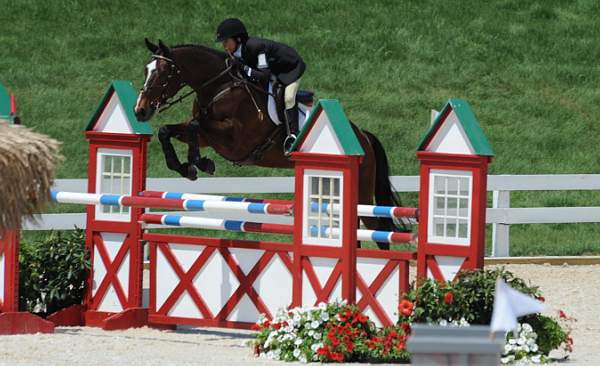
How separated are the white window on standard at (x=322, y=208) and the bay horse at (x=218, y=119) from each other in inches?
79.4

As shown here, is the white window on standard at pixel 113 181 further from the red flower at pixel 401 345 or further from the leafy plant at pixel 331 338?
the red flower at pixel 401 345

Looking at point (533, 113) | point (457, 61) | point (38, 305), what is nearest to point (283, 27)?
point (457, 61)

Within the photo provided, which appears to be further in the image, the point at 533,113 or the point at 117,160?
the point at 533,113

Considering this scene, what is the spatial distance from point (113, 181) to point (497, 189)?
542 cm

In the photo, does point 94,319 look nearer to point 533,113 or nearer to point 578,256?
point 578,256

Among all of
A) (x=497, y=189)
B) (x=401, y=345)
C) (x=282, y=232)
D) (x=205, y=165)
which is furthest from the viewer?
(x=497, y=189)

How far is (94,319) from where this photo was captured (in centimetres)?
900

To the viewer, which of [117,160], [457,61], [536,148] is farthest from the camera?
[457,61]

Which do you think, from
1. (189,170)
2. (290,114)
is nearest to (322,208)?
(189,170)

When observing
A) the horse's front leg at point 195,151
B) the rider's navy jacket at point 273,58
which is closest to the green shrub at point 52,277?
the horse's front leg at point 195,151

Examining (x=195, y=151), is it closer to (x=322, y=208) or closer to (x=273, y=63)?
(x=273, y=63)

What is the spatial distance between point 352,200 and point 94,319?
237cm

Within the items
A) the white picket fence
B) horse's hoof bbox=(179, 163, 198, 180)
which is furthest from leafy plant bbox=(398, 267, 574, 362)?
the white picket fence

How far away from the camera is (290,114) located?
10305 mm
